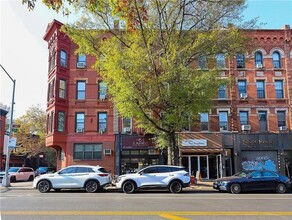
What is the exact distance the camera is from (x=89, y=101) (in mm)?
29625

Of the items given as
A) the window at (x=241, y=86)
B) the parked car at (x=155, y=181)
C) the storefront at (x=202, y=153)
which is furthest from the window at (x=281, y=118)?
the parked car at (x=155, y=181)

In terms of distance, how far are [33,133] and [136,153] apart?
71.7 feet

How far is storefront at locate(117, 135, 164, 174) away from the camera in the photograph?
94.3ft

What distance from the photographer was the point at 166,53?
19.6m

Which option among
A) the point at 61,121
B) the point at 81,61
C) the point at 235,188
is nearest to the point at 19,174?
the point at 61,121

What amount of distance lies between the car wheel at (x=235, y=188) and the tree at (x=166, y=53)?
4389 mm

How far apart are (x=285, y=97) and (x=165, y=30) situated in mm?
14821

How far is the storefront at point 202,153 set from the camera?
28219 millimetres

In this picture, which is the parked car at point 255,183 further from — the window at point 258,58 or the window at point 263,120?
the window at point 258,58

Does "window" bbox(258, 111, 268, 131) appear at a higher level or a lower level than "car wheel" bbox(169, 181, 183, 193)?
higher

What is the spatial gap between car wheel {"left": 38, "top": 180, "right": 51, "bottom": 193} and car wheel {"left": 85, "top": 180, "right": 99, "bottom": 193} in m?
2.13

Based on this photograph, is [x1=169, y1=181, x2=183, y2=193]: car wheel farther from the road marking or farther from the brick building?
the brick building

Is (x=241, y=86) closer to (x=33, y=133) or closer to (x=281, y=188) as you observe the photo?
(x=281, y=188)

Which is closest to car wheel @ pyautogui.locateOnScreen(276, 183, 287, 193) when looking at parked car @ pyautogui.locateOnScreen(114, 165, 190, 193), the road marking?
parked car @ pyautogui.locateOnScreen(114, 165, 190, 193)
